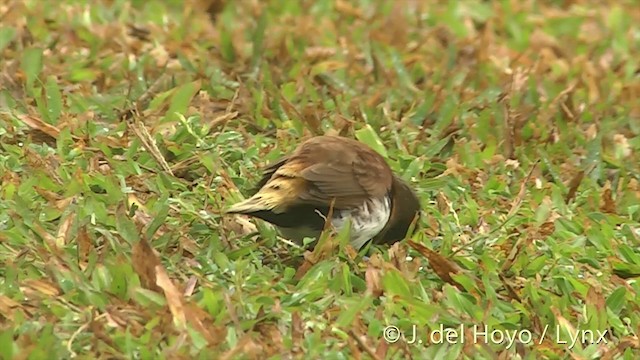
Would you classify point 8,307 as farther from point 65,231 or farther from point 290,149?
point 290,149

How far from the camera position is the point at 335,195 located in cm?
450

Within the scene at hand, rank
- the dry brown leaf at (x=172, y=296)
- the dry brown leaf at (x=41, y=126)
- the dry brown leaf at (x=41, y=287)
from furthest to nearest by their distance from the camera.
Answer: the dry brown leaf at (x=41, y=126), the dry brown leaf at (x=41, y=287), the dry brown leaf at (x=172, y=296)

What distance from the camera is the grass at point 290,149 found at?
161 inches

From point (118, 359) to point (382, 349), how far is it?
31.9 inches

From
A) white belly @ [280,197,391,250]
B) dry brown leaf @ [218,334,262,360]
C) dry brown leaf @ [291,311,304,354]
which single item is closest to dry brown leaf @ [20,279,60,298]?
dry brown leaf @ [218,334,262,360]

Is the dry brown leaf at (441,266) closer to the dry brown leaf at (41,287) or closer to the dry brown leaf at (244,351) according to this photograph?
the dry brown leaf at (244,351)

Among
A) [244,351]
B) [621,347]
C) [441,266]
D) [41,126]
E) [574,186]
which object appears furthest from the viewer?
[574,186]

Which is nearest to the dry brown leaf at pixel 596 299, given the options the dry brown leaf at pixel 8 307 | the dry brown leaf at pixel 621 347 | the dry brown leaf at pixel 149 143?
the dry brown leaf at pixel 621 347

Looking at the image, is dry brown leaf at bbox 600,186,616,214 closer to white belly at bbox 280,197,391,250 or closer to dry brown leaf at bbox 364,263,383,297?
white belly at bbox 280,197,391,250

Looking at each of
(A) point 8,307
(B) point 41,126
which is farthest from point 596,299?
(B) point 41,126

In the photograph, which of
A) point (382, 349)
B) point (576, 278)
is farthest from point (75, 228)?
point (576, 278)

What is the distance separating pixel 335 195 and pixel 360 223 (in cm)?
14

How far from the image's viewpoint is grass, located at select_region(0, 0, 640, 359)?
409 centimetres

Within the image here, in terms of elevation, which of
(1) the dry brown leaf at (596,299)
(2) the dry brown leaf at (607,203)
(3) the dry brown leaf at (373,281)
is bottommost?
(2) the dry brown leaf at (607,203)
